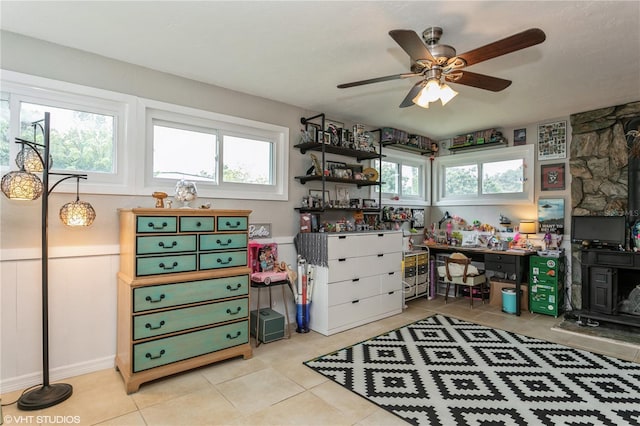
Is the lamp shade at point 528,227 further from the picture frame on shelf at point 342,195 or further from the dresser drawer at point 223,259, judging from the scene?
the dresser drawer at point 223,259

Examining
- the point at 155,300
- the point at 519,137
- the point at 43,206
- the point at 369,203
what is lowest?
the point at 155,300

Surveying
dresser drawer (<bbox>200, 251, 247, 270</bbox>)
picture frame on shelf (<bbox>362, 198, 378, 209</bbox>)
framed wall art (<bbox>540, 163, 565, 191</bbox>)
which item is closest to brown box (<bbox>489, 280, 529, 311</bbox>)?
framed wall art (<bbox>540, 163, 565, 191</bbox>)

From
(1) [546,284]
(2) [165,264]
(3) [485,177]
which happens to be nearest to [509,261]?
(1) [546,284]

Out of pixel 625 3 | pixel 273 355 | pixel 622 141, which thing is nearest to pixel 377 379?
pixel 273 355

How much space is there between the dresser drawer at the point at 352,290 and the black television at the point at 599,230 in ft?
7.85

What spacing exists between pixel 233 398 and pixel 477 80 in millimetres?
2702

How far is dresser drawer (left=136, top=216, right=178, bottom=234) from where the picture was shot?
244 cm

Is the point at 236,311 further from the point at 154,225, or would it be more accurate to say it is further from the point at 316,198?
the point at 316,198

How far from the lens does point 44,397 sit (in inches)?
88.1

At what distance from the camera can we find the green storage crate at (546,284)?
13.3ft

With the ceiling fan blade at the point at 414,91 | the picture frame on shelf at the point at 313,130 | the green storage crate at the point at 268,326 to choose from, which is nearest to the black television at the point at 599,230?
the ceiling fan blade at the point at 414,91

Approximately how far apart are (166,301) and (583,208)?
15.4 feet

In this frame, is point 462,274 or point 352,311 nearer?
point 352,311

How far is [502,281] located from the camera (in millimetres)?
4527
